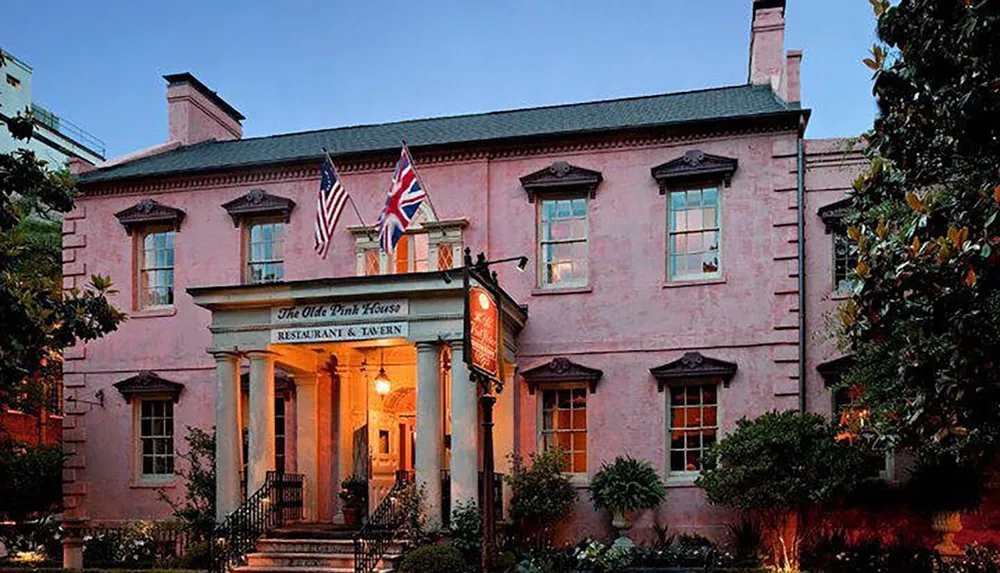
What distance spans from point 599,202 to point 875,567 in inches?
323

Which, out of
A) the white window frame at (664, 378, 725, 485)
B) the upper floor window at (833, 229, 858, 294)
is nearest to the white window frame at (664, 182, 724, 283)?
the white window frame at (664, 378, 725, 485)

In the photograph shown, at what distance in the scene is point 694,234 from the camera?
782 inches

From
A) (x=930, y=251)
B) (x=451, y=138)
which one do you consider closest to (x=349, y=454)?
(x=451, y=138)

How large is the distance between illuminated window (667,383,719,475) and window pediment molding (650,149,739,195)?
3899 millimetres

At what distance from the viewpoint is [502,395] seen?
19734 mm

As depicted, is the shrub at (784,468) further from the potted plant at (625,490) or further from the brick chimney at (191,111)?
the brick chimney at (191,111)

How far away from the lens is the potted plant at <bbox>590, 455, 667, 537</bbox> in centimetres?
1850

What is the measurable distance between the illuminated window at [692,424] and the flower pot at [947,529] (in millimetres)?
4034

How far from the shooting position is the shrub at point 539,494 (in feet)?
60.7

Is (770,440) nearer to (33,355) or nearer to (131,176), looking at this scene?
(33,355)

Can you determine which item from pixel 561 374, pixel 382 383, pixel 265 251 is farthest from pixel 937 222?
pixel 265 251

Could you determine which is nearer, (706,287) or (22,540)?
(706,287)

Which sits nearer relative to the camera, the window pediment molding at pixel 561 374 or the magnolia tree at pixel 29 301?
the magnolia tree at pixel 29 301

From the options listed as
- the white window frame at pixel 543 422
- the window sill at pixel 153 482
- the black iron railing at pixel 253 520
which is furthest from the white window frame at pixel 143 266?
the white window frame at pixel 543 422
